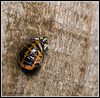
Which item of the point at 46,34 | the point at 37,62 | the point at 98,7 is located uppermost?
the point at 98,7

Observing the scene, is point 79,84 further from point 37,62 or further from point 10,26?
point 10,26

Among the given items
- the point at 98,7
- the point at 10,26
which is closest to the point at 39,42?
the point at 10,26

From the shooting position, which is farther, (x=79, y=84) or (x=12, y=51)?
(x=79, y=84)

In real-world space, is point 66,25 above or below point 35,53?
above
